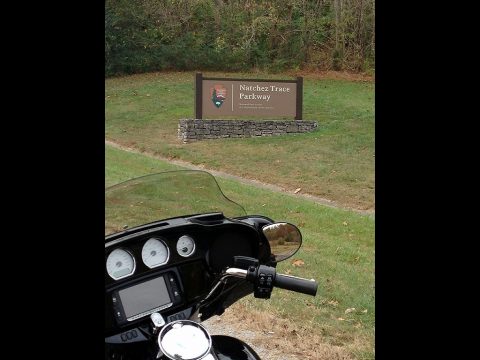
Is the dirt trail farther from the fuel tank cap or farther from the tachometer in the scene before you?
the fuel tank cap

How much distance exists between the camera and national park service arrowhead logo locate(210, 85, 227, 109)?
494 inches

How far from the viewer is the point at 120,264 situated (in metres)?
1.38

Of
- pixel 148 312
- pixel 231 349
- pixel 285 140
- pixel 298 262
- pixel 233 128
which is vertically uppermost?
pixel 148 312

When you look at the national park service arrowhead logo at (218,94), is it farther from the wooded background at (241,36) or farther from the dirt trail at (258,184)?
the wooded background at (241,36)

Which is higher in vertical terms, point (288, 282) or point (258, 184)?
Answer: point (288, 282)

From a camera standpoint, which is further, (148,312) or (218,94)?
(218,94)

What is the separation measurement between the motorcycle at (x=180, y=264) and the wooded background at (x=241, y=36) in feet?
62.9

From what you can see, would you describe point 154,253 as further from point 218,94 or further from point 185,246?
point 218,94

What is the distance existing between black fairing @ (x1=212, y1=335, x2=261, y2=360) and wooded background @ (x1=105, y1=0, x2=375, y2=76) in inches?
762

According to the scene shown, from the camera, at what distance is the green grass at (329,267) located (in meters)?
3.71

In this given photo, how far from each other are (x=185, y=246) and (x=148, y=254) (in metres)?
0.09

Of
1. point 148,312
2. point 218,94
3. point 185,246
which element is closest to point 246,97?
point 218,94

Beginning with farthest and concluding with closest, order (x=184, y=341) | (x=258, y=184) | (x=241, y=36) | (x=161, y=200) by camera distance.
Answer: (x=241, y=36) → (x=258, y=184) → (x=161, y=200) → (x=184, y=341)

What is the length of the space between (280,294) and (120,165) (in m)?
6.77
